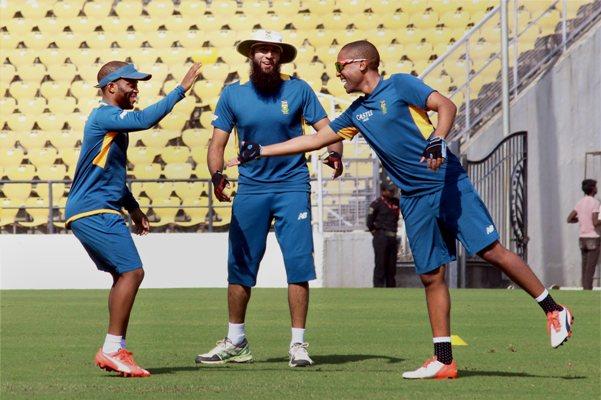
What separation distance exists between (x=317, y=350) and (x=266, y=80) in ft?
7.40

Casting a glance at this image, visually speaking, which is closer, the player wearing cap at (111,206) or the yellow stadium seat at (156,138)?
the player wearing cap at (111,206)

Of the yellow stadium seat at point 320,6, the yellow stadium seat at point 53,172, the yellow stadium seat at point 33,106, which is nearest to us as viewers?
the yellow stadium seat at point 53,172

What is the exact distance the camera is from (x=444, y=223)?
27.6 ft

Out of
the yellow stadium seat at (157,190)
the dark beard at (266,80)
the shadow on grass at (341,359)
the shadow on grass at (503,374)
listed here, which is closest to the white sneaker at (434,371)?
the shadow on grass at (503,374)

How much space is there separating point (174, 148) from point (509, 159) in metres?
6.41

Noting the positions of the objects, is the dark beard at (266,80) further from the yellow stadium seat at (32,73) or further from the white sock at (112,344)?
the yellow stadium seat at (32,73)

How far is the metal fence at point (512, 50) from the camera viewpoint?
22.7 metres

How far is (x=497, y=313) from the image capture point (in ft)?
47.6

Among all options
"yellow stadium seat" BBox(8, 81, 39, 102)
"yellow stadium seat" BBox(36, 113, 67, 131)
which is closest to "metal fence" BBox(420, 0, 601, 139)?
"yellow stadium seat" BBox(36, 113, 67, 131)

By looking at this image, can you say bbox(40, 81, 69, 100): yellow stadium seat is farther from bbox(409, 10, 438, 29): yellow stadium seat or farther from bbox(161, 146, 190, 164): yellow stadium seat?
bbox(409, 10, 438, 29): yellow stadium seat

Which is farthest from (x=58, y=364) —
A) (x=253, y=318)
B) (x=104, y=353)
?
(x=253, y=318)

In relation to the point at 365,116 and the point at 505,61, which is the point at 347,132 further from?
the point at 505,61

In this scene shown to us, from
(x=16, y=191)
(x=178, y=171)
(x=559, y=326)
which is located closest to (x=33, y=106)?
(x=16, y=191)

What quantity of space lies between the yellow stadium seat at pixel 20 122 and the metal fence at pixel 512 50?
7672 mm
